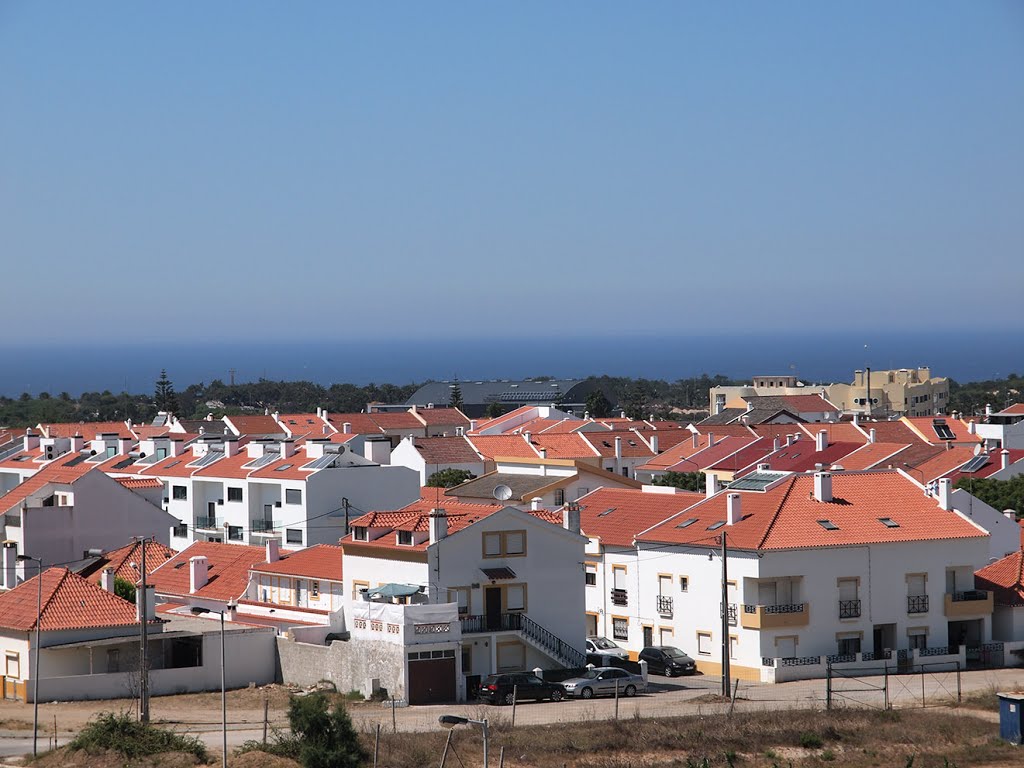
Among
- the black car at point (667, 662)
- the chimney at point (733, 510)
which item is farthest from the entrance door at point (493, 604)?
the chimney at point (733, 510)

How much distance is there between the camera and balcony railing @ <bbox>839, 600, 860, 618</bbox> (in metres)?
52.7

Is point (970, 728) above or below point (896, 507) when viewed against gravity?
below

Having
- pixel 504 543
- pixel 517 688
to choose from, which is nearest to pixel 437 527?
pixel 504 543

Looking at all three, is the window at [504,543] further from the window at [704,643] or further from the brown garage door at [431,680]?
the window at [704,643]

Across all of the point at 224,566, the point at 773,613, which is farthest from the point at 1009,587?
the point at 224,566

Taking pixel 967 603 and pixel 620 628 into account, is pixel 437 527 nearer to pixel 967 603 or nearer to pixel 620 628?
pixel 620 628

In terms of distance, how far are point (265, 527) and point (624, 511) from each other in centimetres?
2608

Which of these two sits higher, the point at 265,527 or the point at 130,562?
the point at 130,562

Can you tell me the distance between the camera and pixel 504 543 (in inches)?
1986

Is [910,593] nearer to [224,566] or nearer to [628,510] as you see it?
[628,510]

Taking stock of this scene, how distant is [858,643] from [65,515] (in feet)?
108

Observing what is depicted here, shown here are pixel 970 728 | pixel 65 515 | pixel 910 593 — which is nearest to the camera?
pixel 970 728

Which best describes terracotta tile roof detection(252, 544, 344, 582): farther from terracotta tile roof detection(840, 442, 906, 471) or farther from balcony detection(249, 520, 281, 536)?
terracotta tile roof detection(840, 442, 906, 471)

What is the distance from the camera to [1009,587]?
183 feet
